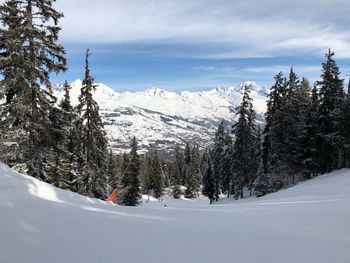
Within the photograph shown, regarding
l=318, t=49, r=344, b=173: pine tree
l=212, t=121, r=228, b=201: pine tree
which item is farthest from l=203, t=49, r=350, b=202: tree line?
l=212, t=121, r=228, b=201: pine tree

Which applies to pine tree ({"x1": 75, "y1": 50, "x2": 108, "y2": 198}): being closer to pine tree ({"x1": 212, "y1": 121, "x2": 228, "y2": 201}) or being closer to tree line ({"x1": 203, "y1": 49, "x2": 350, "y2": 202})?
tree line ({"x1": 203, "y1": 49, "x2": 350, "y2": 202})

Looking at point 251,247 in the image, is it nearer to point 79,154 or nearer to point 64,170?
point 64,170

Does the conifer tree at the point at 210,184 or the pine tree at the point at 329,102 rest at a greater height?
the pine tree at the point at 329,102

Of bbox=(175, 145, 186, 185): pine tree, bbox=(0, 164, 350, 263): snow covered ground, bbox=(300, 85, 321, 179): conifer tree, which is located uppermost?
bbox=(300, 85, 321, 179): conifer tree

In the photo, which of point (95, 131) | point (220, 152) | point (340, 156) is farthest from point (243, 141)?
point (95, 131)

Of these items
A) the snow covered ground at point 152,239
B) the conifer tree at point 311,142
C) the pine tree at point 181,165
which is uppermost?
the conifer tree at point 311,142

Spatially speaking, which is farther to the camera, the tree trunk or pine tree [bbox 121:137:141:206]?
pine tree [bbox 121:137:141:206]

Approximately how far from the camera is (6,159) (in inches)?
712

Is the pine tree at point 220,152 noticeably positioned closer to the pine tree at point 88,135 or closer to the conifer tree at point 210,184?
the conifer tree at point 210,184

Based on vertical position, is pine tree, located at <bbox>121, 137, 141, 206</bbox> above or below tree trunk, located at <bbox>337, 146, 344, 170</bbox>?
below

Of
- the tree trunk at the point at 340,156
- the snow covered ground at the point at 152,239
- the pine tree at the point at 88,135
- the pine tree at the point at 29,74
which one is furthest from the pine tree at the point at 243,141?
the snow covered ground at the point at 152,239

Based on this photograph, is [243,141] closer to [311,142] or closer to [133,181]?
[311,142]

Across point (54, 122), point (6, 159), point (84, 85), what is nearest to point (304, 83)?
point (84, 85)

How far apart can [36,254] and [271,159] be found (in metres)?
42.5
